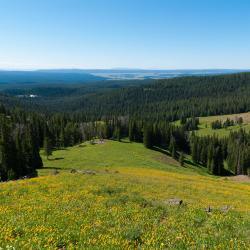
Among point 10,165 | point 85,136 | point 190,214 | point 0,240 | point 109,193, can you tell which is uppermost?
point 0,240

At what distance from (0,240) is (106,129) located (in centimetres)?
12581

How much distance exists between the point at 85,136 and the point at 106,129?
12988 mm

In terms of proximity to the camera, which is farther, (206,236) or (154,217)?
(154,217)

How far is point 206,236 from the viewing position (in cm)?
1302

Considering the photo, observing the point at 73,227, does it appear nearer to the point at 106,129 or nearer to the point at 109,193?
the point at 109,193

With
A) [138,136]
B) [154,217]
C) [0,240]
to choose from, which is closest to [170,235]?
[154,217]

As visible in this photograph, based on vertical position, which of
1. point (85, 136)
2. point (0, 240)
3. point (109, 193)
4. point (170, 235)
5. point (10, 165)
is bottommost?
point (85, 136)

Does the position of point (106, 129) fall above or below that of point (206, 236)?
below

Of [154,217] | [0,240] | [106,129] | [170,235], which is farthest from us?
[106,129]

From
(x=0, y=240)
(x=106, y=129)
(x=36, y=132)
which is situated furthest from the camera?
(x=106, y=129)

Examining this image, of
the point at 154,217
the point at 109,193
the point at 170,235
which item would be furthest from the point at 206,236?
the point at 109,193

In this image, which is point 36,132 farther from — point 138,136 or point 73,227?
point 73,227

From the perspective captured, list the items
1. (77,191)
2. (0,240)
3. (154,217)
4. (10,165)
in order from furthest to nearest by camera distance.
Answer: (10,165) → (77,191) → (154,217) → (0,240)

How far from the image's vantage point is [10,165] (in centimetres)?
5891
